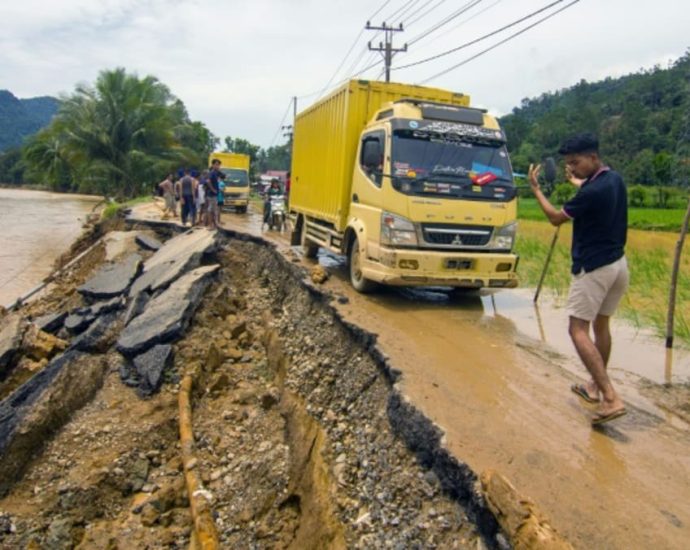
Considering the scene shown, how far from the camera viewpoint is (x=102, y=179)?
111ft

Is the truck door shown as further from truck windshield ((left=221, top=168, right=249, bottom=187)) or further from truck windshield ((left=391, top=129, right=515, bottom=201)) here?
truck windshield ((left=221, top=168, right=249, bottom=187))

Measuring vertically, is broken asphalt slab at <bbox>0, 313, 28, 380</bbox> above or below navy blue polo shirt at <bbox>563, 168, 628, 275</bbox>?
below

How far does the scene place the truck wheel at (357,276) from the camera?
7.85 metres

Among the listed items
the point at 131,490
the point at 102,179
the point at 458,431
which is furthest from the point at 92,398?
the point at 102,179

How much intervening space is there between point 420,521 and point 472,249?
4.40 meters

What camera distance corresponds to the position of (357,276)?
807 cm

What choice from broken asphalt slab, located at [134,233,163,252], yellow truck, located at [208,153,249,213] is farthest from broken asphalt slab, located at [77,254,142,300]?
yellow truck, located at [208,153,249,213]

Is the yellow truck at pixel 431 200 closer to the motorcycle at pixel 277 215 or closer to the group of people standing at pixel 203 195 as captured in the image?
the group of people standing at pixel 203 195

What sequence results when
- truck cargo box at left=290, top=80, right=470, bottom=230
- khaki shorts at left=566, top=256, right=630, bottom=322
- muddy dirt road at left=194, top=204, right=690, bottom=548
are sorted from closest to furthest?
1. muddy dirt road at left=194, top=204, right=690, bottom=548
2. khaki shorts at left=566, top=256, right=630, bottom=322
3. truck cargo box at left=290, top=80, right=470, bottom=230

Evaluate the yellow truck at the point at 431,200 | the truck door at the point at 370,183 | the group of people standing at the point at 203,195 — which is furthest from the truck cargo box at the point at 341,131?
the group of people standing at the point at 203,195

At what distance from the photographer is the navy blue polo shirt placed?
3.89 m

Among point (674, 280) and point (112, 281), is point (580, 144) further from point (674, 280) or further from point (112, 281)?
point (112, 281)

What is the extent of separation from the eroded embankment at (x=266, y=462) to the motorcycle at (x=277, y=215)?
9017 millimetres

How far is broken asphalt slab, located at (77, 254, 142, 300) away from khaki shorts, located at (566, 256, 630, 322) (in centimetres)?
890
